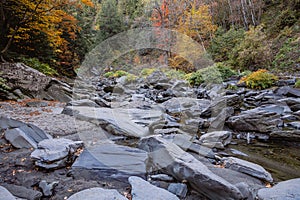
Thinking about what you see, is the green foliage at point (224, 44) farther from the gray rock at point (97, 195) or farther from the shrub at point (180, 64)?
the gray rock at point (97, 195)

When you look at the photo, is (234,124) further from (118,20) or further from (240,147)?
(118,20)

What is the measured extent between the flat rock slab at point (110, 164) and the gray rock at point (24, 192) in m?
0.39

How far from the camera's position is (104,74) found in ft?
60.7

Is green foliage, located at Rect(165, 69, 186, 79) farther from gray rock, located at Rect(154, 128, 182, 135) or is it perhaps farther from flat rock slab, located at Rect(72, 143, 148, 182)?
flat rock slab, located at Rect(72, 143, 148, 182)

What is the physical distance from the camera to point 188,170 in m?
1.85

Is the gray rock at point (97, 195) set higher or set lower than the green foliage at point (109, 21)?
lower

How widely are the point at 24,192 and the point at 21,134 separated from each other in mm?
1236

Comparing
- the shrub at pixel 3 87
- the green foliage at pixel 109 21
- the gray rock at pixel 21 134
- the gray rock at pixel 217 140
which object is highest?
the green foliage at pixel 109 21

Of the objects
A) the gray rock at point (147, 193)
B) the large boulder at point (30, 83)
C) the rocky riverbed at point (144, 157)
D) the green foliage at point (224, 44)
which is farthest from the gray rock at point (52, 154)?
the green foliage at point (224, 44)

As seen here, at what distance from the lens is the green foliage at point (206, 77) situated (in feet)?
35.3

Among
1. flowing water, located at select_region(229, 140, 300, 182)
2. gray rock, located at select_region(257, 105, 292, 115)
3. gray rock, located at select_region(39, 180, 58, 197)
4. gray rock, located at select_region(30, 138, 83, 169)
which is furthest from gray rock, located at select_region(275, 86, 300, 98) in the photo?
gray rock, located at select_region(39, 180, 58, 197)

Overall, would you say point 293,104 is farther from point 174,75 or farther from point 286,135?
point 174,75

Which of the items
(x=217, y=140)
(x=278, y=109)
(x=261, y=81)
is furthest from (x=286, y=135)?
(x=261, y=81)

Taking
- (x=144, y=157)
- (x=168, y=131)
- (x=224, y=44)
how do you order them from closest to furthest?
(x=144, y=157) < (x=168, y=131) < (x=224, y=44)
